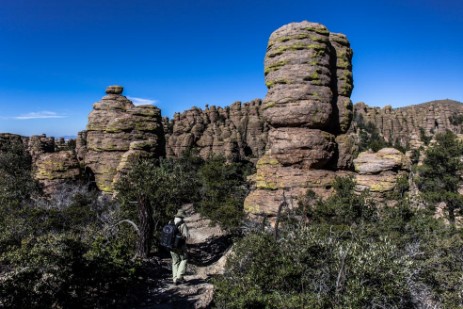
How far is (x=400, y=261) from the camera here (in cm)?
991

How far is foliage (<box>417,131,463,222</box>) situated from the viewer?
→ 80.8 feet

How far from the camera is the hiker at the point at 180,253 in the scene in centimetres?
1088

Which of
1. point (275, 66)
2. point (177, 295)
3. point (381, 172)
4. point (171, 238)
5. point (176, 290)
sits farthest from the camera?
point (275, 66)

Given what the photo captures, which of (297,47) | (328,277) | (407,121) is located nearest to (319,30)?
(297,47)

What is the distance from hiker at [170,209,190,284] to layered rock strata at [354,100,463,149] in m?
104

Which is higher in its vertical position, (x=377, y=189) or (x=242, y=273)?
(x=377, y=189)

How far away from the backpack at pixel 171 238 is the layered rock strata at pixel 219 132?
4870 cm

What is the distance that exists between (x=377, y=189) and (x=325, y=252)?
13532 mm

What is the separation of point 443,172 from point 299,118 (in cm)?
1409

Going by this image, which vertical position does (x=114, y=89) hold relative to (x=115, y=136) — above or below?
above

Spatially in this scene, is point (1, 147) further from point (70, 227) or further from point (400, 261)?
point (400, 261)

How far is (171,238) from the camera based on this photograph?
10.6 m

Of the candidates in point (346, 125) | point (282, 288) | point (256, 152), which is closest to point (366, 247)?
point (282, 288)

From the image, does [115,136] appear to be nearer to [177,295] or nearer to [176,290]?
[176,290]
